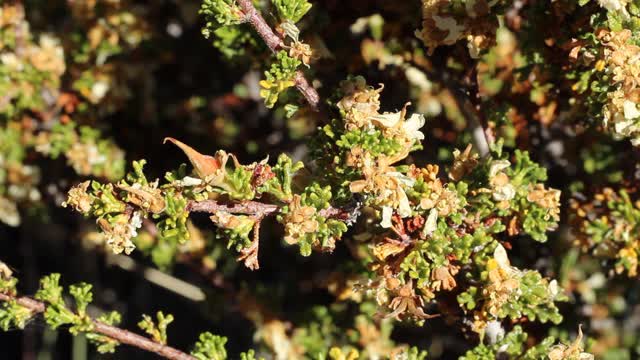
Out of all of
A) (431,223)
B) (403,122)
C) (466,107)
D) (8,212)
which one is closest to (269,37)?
(403,122)

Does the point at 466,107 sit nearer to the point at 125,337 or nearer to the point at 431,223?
the point at 431,223

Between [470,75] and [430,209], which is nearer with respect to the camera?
[430,209]

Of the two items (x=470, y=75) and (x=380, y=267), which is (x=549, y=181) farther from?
(x=380, y=267)

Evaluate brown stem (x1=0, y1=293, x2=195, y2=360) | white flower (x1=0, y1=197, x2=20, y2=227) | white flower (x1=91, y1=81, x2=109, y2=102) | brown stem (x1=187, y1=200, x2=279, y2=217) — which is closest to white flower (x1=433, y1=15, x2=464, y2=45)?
brown stem (x1=187, y1=200, x2=279, y2=217)

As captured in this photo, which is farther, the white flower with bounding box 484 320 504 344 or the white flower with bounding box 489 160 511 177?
the white flower with bounding box 484 320 504 344

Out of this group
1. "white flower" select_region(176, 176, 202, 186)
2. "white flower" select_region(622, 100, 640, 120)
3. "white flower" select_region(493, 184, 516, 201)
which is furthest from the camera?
"white flower" select_region(493, 184, 516, 201)

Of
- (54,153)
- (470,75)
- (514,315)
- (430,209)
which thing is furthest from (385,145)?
(54,153)

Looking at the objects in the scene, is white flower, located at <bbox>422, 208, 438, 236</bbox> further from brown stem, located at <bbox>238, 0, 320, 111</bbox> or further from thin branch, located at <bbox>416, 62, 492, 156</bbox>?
thin branch, located at <bbox>416, 62, 492, 156</bbox>
